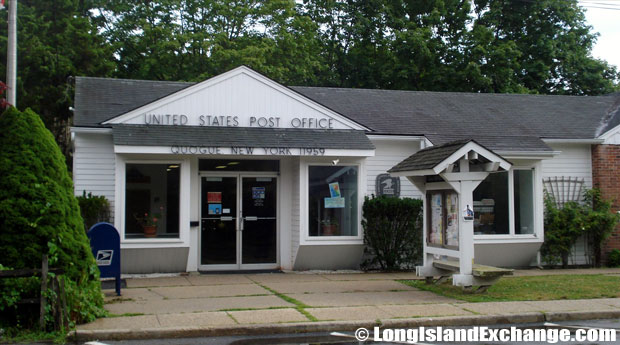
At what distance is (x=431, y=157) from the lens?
1158cm

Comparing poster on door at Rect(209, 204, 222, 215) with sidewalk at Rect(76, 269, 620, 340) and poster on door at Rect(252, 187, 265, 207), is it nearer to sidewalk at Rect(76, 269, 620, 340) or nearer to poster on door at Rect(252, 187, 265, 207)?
poster on door at Rect(252, 187, 265, 207)

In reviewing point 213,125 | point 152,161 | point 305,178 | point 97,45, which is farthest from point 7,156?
point 97,45

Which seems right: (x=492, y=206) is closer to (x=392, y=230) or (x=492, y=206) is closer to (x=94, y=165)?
(x=392, y=230)

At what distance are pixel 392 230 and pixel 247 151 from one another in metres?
3.70

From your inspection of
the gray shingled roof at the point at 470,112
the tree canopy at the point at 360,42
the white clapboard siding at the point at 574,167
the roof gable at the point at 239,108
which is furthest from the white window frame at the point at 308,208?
the tree canopy at the point at 360,42

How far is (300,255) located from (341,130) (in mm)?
2981

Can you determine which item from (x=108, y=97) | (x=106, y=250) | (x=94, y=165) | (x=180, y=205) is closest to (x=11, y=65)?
(x=108, y=97)

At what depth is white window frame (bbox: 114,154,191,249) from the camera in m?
13.1

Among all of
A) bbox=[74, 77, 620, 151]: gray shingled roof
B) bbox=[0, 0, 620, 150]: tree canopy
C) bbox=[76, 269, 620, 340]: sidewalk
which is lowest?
bbox=[76, 269, 620, 340]: sidewalk

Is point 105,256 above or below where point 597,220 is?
below

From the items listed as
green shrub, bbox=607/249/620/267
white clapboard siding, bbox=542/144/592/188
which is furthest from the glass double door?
green shrub, bbox=607/249/620/267

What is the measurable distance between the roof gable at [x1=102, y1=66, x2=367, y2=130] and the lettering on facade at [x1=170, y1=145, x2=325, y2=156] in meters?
0.89

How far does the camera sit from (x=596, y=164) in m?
15.9

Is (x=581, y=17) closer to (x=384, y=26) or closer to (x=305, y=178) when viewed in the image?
(x=384, y=26)
